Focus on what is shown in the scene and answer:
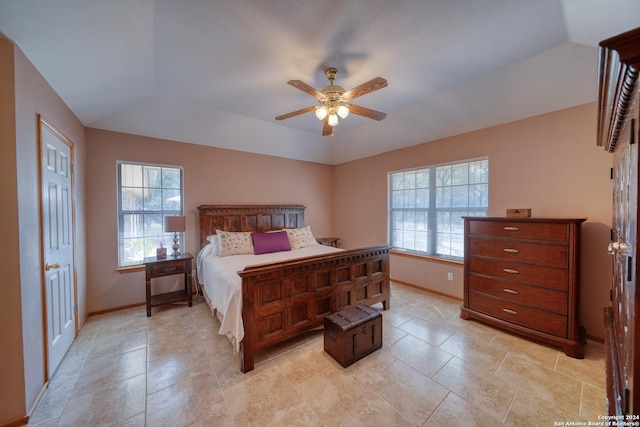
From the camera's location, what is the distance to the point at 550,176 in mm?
2660

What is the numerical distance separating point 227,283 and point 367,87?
7.30 feet

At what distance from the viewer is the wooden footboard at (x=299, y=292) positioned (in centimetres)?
206

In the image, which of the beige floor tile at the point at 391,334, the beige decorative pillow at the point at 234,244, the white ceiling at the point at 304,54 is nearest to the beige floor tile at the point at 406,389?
the beige floor tile at the point at 391,334

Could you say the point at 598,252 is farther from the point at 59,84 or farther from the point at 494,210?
the point at 59,84

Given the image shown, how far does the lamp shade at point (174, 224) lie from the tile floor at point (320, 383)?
1.26 m

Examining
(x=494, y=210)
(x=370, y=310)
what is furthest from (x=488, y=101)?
(x=370, y=310)

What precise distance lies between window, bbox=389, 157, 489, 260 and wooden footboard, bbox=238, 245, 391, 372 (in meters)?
1.35

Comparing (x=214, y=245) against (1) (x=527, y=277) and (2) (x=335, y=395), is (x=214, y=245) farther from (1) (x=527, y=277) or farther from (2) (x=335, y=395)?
(1) (x=527, y=277)

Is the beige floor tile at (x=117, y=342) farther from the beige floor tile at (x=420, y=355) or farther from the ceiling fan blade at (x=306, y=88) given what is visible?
the ceiling fan blade at (x=306, y=88)

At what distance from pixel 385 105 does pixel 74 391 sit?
419 cm

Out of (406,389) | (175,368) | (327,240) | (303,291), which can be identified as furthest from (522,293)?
(175,368)

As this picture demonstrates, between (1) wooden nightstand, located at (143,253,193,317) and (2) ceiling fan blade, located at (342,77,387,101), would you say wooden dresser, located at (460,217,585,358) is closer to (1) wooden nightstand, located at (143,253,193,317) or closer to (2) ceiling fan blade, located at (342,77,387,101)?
(2) ceiling fan blade, located at (342,77,387,101)

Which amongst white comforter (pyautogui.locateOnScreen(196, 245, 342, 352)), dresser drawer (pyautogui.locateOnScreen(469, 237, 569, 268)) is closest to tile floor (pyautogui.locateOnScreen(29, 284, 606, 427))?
white comforter (pyautogui.locateOnScreen(196, 245, 342, 352))

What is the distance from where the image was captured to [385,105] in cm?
314
